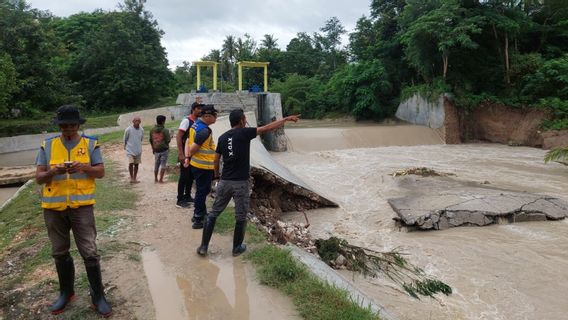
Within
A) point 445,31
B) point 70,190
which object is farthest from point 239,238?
point 445,31

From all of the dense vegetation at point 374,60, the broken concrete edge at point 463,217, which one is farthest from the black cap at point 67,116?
the dense vegetation at point 374,60

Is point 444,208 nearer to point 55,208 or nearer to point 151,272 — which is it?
point 151,272

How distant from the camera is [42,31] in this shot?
29.6 meters

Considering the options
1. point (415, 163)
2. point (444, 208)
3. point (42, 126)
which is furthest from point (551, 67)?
point (42, 126)

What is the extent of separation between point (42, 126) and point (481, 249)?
25.6 m

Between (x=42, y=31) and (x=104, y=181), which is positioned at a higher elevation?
(x=42, y=31)

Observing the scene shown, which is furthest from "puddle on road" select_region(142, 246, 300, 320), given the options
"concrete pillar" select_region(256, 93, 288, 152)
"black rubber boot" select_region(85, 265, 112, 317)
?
"concrete pillar" select_region(256, 93, 288, 152)

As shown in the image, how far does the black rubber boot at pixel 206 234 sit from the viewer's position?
517cm

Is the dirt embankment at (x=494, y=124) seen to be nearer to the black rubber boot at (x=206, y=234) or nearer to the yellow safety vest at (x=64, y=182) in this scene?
the black rubber boot at (x=206, y=234)

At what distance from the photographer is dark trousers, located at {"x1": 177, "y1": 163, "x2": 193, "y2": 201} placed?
23.8ft

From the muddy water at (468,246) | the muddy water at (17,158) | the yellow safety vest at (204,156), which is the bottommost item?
the muddy water at (17,158)

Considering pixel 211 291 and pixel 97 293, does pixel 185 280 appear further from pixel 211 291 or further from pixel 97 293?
pixel 97 293

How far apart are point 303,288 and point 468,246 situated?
4.78 m

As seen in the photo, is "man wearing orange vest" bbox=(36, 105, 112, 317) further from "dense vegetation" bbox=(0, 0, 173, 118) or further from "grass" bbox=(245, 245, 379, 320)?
"dense vegetation" bbox=(0, 0, 173, 118)
